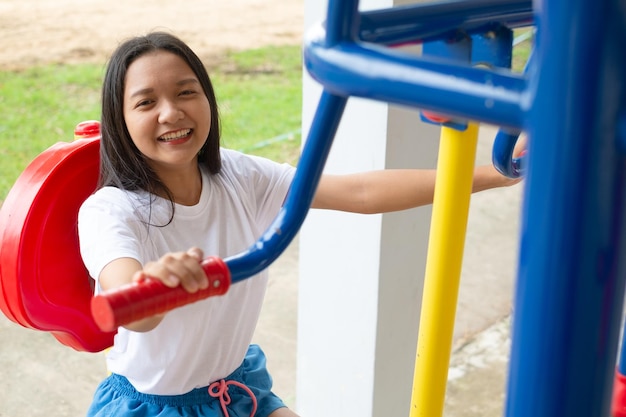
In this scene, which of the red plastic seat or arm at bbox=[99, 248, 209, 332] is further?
the red plastic seat

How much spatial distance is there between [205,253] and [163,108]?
22 centimetres

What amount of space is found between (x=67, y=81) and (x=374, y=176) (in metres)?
3.92

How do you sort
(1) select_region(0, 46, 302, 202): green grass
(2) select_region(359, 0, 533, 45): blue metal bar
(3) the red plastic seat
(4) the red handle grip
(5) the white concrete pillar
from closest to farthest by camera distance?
1. (4) the red handle grip
2. (2) select_region(359, 0, 533, 45): blue metal bar
3. (3) the red plastic seat
4. (5) the white concrete pillar
5. (1) select_region(0, 46, 302, 202): green grass

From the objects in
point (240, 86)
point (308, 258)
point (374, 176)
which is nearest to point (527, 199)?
point (374, 176)

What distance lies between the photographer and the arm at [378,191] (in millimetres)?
1300

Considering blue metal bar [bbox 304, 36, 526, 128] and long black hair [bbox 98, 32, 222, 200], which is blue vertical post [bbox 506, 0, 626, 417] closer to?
blue metal bar [bbox 304, 36, 526, 128]

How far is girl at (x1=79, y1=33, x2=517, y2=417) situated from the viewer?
3.97 ft

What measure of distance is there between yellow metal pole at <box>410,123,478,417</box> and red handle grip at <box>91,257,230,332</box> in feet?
0.98

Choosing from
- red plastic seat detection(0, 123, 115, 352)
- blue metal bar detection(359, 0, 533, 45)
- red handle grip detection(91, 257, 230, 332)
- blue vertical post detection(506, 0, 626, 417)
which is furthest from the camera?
red plastic seat detection(0, 123, 115, 352)

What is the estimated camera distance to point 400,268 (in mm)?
1683

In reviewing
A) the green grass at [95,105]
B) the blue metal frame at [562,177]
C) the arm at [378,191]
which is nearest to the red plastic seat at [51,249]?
the arm at [378,191]

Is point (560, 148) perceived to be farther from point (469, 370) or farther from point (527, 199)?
point (469, 370)

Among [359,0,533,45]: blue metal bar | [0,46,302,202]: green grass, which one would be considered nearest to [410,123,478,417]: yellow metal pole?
[359,0,533,45]: blue metal bar

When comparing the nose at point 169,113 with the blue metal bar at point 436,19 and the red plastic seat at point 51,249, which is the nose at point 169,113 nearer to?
the red plastic seat at point 51,249
